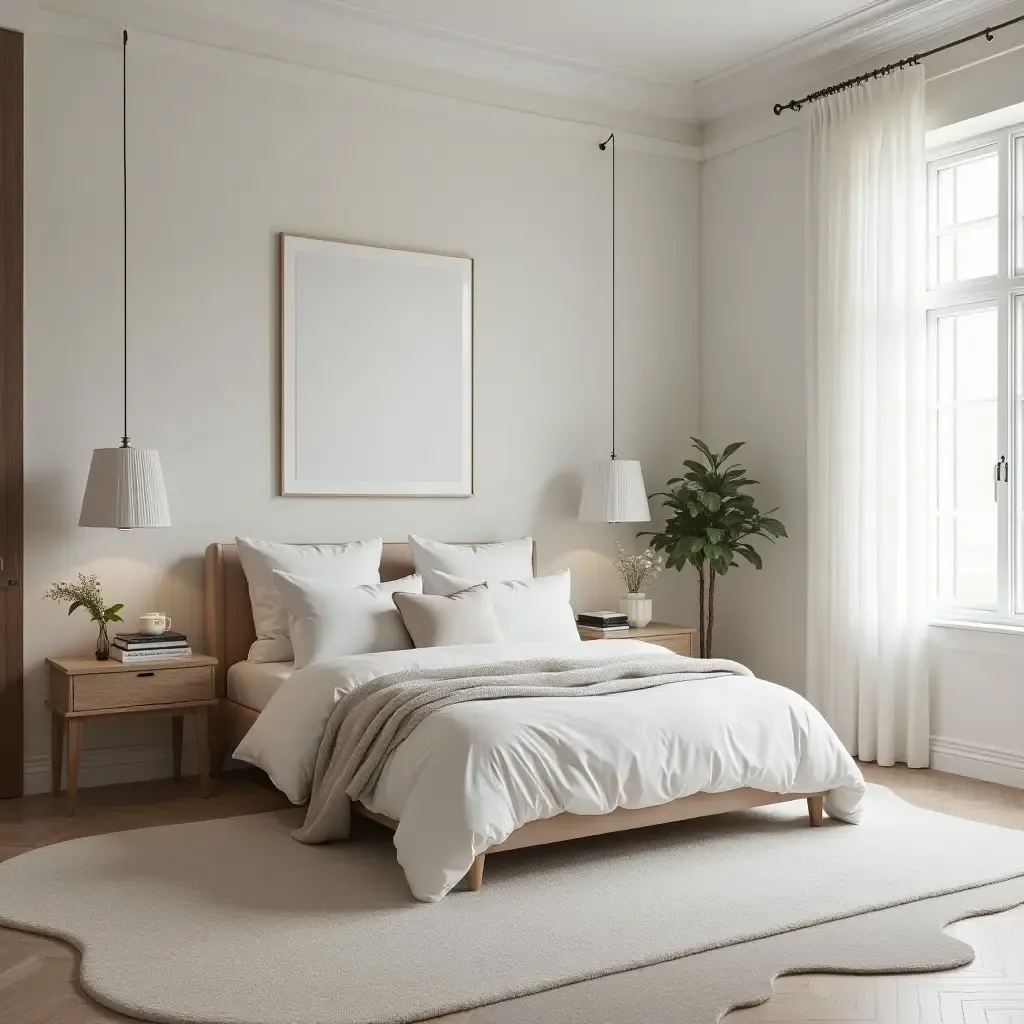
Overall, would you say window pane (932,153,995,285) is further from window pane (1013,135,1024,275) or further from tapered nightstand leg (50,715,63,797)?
tapered nightstand leg (50,715,63,797)

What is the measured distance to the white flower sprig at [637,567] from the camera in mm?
6211

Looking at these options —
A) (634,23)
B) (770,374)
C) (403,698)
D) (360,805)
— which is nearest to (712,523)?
(770,374)

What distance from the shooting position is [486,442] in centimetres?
601

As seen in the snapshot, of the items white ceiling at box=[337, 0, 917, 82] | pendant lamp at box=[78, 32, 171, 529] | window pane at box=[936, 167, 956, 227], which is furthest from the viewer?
window pane at box=[936, 167, 956, 227]

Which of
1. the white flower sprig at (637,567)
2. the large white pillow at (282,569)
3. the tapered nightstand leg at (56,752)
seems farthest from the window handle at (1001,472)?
the tapered nightstand leg at (56,752)

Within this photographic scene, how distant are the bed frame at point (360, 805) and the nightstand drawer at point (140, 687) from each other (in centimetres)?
25

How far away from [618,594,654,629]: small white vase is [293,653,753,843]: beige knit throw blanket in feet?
5.29

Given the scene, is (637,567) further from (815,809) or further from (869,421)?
(815,809)

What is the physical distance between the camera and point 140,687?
15.4 feet

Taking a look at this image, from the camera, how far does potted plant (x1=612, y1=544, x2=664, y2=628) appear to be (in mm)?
6086

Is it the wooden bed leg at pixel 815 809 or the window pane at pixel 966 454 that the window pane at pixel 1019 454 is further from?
the wooden bed leg at pixel 815 809

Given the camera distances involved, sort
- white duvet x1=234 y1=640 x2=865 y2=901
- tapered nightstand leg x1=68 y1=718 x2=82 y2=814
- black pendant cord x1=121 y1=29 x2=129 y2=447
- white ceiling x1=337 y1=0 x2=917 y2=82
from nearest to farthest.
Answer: white duvet x1=234 y1=640 x2=865 y2=901, tapered nightstand leg x1=68 y1=718 x2=82 y2=814, black pendant cord x1=121 y1=29 x2=129 y2=447, white ceiling x1=337 y1=0 x2=917 y2=82

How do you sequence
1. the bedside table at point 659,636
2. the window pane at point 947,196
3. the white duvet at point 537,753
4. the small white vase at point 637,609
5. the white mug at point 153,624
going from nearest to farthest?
the white duvet at point 537,753, the white mug at point 153,624, the window pane at point 947,196, the bedside table at point 659,636, the small white vase at point 637,609

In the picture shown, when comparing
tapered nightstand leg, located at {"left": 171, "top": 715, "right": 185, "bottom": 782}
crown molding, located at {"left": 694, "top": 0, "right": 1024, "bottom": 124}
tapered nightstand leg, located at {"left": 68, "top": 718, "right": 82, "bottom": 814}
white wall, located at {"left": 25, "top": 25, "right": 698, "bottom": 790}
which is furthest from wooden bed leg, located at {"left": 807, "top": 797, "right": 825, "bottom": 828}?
crown molding, located at {"left": 694, "top": 0, "right": 1024, "bottom": 124}
